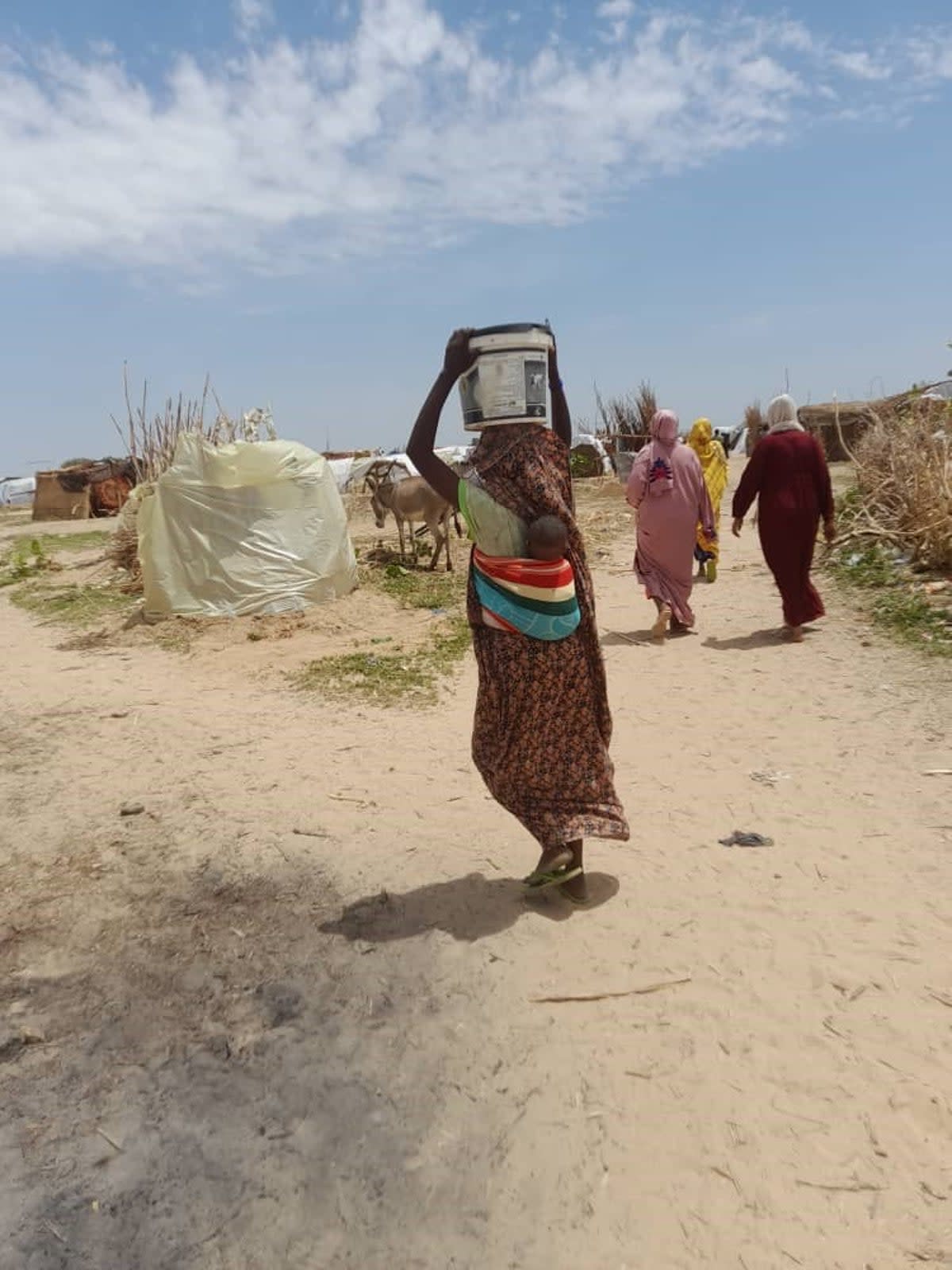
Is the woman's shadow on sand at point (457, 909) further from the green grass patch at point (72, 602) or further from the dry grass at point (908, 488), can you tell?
the green grass patch at point (72, 602)

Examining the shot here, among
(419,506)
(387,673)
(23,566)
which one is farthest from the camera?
(23,566)

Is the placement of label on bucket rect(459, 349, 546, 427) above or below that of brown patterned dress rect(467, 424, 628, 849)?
above

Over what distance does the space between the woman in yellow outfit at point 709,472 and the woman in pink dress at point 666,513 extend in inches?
55.3

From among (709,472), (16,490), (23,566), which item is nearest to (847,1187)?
(709,472)

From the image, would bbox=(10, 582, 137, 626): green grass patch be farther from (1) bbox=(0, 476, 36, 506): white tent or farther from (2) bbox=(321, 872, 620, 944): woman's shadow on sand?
(1) bbox=(0, 476, 36, 506): white tent

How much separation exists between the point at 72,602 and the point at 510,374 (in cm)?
838

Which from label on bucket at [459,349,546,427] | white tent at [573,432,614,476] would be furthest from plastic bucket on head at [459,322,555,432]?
white tent at [573,432,614,476]

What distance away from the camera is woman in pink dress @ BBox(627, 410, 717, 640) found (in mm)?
6629

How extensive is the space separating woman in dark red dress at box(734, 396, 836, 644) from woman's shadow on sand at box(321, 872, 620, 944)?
3.79 metres

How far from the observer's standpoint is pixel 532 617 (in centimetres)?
274

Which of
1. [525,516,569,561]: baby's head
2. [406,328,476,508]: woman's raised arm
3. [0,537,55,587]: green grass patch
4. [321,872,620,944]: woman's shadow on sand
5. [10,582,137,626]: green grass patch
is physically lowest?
[321,872,620,944]: woman's shadow on sand

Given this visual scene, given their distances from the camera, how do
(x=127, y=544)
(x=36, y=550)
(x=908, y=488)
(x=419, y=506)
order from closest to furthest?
1. (x=908, y=488)
2. (x=419, y=506)
3. (x=127, y=544)
4. (x=36, y=550)

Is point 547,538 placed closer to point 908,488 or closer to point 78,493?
point 908,488

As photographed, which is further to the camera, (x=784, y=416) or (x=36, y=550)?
(x=36, y=550)
